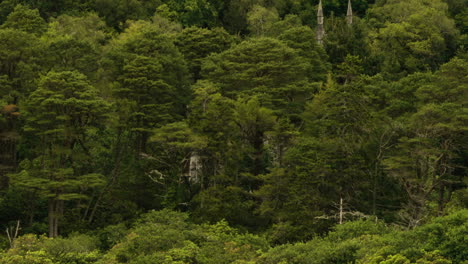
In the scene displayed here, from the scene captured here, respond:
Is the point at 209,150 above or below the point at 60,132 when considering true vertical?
below

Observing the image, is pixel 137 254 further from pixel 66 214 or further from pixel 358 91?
pixel 358 91

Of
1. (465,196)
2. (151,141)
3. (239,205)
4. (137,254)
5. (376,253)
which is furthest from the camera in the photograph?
(151,141)

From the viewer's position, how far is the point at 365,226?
112ft

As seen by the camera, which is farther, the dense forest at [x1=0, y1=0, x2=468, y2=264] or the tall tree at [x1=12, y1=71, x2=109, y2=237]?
the tall tree at [x1=12, y1=71, x2=109, y2=237]

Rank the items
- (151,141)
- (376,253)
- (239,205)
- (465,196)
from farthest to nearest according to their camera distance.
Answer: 1. (151,141)
2. (239,205)
3. (465,196)
4. (376,253)

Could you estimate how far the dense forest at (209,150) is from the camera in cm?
3981

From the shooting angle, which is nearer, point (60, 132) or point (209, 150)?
point (209, 150)

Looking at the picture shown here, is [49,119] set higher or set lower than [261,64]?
lower

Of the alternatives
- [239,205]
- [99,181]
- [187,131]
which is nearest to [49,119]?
[99,181]

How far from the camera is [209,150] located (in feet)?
143

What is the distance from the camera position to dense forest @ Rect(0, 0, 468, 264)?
39812 millimetres

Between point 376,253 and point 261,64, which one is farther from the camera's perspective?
point 261,64

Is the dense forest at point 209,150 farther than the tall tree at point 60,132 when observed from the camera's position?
No

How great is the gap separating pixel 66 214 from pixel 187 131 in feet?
28.6
